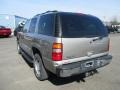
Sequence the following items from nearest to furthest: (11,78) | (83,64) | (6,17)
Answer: (83,64) < (11,78) < (6,17)

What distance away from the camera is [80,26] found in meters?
4.85

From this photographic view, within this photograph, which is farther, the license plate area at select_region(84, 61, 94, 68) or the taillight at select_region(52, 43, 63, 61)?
the license plate area at select_region(84, 61, 94, 68)

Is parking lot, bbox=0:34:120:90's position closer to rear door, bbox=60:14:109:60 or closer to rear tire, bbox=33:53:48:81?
rear tire, bbox=33:53:48:81

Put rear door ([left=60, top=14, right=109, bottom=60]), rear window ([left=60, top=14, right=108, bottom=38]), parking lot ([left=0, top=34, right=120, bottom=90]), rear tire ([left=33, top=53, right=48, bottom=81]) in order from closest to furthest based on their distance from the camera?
rear door ([left=60, top=14, right=109, bottom=60])
rear window ([left=60, top=14, right=108, bottom=38])
parking lot ([left=0, top=34, right=120, bottom=90])
rear tire ([left=33, top=53, right=48, bottom=81])

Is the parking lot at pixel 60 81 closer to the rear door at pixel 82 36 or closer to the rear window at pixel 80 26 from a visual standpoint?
the rear door at pixel 82 36

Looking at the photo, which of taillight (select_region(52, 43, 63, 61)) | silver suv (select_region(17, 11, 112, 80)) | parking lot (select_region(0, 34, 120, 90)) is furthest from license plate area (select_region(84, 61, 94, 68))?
taillight (select_region(52, 43, 63, 61))

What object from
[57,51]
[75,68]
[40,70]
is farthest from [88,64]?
[40,70]

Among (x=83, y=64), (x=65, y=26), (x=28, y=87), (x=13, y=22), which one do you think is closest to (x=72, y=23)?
(x=65, y=26)

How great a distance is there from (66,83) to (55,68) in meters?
1.19

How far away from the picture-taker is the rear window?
4527 mm

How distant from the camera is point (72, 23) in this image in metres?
4.73

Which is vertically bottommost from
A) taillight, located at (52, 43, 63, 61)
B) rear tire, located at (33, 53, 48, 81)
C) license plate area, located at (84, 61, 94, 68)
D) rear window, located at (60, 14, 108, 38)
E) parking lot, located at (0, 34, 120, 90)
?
parking lot, located at (0, 34, 120, 90)

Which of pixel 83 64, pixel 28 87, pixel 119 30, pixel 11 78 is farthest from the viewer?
pixel 119 30

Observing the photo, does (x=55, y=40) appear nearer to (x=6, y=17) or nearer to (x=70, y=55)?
(x=70, y=55)
